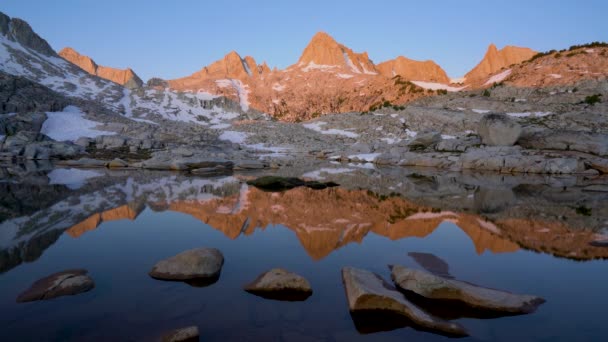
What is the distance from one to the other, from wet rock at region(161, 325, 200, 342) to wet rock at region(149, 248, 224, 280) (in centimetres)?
297

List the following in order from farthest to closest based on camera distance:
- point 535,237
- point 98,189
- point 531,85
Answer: point 531,85
point 98,189
point 535,237

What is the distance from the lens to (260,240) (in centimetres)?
1321

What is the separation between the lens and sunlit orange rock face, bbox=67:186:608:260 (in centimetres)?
→ 1317

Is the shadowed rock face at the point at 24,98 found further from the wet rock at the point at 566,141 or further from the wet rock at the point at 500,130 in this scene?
the wet rock at the point at 566,141

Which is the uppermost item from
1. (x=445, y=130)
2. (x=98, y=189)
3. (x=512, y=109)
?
(x=512, y=109)

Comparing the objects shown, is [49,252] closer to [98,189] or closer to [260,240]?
[260,240]

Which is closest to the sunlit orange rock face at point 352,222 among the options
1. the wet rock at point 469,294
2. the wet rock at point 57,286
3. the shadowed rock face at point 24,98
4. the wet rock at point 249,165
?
the wet rock at point 469,294

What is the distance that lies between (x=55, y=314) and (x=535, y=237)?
1596cm

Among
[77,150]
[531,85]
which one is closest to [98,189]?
[77,150]

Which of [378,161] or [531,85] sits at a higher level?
[531,85]

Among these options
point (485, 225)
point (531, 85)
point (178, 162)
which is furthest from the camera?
point (531, 85)

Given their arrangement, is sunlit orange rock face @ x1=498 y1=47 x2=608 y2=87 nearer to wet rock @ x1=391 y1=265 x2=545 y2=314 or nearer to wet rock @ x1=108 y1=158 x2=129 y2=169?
wet rock @ x1=108 y1=158 x2=129 y2=169

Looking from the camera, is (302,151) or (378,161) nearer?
(378,161)

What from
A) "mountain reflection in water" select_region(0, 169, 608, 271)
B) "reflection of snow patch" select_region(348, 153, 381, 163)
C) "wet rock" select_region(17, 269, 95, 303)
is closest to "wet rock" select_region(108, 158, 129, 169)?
"mountain reflection in water" select_region(0, 169, 608, 271)
